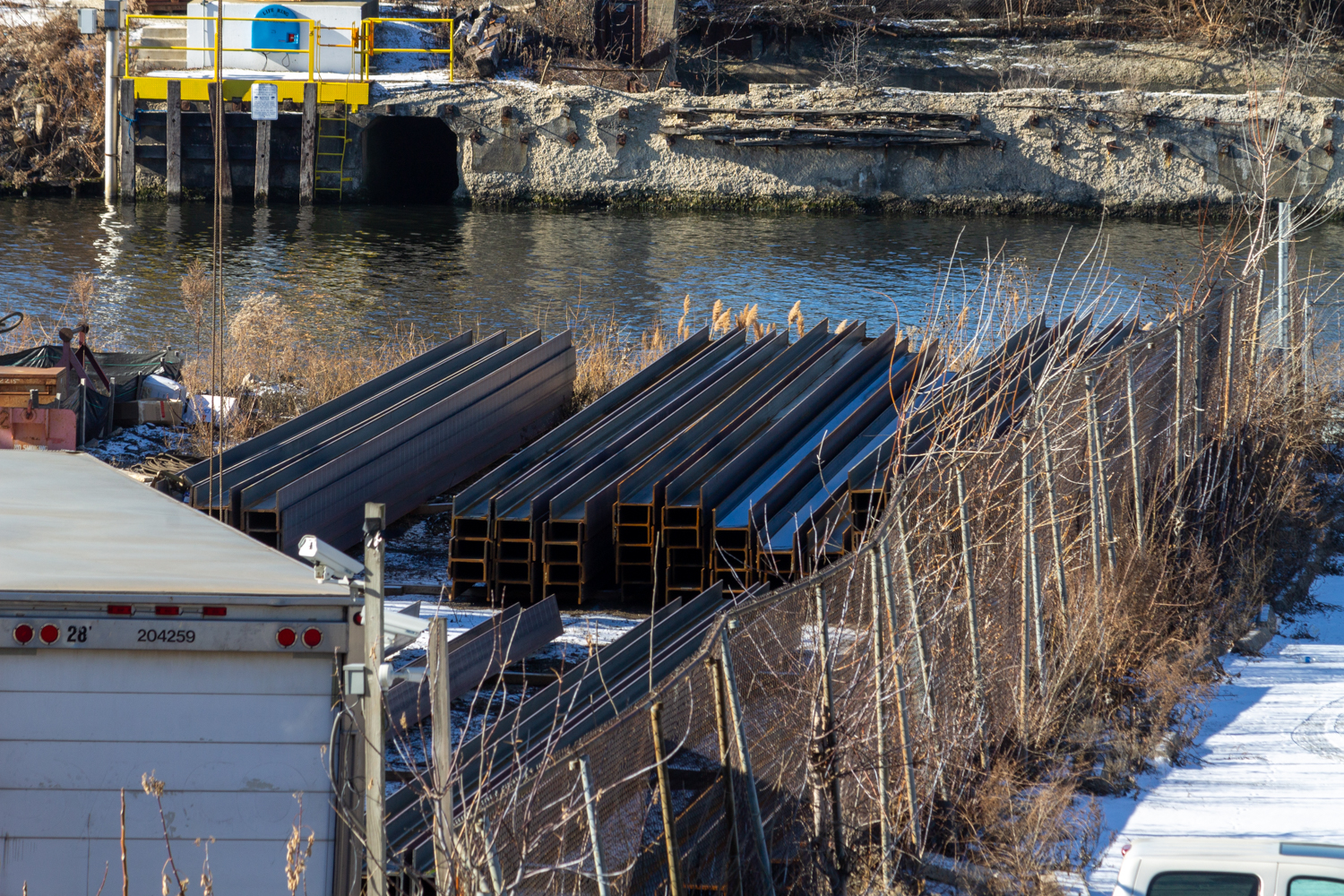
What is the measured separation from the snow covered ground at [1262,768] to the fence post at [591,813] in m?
3.31

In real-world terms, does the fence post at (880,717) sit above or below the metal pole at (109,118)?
below

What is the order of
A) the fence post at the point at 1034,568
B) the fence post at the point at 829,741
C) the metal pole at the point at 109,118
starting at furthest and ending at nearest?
the metal pole at the point at 109,118, the fence post at the point at 1034,568, the fence post at the point at 829,741

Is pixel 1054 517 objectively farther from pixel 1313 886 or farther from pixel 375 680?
pixel 375 680

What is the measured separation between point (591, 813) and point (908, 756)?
2471 millimetres

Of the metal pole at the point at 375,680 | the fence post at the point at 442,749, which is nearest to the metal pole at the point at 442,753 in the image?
the fence post at the point at 442,749

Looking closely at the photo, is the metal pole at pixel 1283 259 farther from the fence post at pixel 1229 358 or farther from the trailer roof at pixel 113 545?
the trailer roof at pixel 113 545

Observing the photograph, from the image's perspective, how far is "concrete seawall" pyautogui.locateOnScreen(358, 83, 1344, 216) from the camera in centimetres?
3550

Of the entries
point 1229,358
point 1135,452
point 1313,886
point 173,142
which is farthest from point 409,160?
point 1313,886

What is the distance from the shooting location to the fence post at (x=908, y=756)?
255 inches

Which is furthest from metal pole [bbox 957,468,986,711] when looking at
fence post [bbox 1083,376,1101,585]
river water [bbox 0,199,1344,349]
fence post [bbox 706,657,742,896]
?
river water [bbox 0,199,1344,349]

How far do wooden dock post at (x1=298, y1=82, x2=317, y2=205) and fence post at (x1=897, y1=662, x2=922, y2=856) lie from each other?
3274 cm

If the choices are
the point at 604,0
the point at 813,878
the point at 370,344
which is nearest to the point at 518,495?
the point at 813,878

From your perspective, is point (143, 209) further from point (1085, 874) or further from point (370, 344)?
point (1085, 874)

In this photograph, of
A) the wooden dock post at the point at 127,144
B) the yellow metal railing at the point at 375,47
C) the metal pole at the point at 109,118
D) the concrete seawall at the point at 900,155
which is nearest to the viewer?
the metal pole at the point at 109,118
